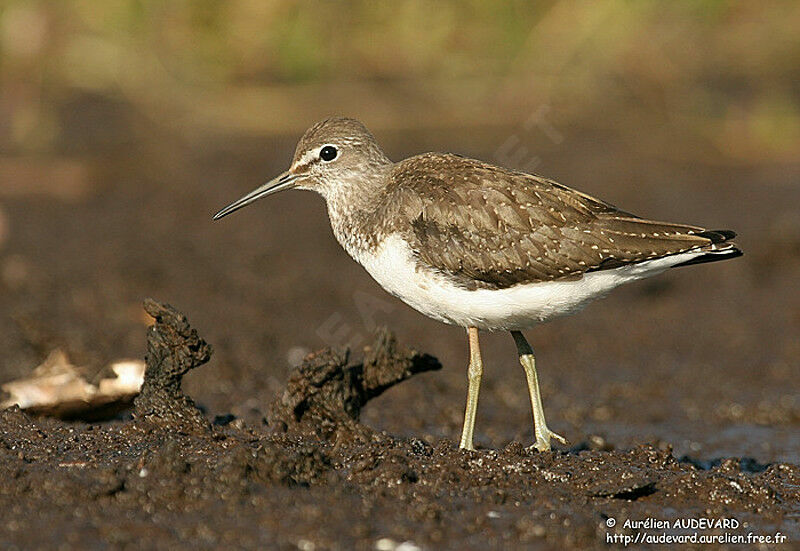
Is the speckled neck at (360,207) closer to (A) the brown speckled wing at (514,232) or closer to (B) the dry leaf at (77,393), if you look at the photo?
(A) the brown speckled wing at (514,232)

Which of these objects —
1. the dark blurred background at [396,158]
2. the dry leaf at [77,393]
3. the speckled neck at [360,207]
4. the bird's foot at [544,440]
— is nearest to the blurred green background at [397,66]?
the dark blurred background at [396,158]

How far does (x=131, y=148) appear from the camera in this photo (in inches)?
547

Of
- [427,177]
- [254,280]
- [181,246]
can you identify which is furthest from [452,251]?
[181,246]

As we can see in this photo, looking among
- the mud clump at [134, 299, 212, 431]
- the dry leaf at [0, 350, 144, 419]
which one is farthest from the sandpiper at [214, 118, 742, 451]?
the dry leaf at [0, 350, 144, 419]

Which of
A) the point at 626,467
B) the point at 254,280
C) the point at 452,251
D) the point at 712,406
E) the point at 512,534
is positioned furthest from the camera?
the point at 254,280

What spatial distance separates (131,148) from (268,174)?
5.85 feet

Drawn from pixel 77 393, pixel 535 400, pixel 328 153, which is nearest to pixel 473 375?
pixel 535 400

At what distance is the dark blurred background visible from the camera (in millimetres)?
9086

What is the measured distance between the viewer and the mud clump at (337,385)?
652 centimetres

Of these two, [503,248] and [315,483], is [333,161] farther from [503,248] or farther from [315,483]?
[315,483]

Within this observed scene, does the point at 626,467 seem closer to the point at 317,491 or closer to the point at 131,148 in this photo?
the point at 317,491

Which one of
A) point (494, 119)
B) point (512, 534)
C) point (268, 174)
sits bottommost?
point (512, 534)

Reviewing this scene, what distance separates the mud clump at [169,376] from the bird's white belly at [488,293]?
3.67 feet

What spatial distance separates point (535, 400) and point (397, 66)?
9018 mm
